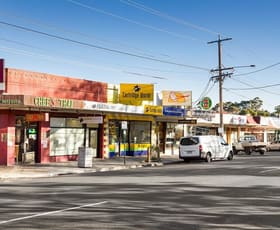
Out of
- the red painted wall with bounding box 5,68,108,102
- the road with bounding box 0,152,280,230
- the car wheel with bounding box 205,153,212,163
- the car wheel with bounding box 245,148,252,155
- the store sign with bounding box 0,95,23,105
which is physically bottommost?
the road with bounding box 0,152,280,230

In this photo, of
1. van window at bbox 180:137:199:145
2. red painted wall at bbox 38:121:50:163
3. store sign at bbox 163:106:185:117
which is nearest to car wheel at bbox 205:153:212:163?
van window at bbox 180:137:199:145

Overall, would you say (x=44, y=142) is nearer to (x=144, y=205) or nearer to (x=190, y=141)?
(x=190, y=141)

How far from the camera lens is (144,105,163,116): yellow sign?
107 ft

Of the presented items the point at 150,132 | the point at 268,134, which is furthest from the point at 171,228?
the point at 268,134

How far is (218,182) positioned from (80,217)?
8.29 meters

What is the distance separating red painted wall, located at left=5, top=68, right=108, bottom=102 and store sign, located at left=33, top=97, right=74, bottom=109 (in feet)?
7.83

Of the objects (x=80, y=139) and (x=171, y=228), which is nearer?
(x=171, y=228)

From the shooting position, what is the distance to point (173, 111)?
3591 cm

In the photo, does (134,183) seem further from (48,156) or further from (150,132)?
(150,132)

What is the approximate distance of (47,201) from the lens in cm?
1182

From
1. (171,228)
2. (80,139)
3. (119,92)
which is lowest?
(171,228)

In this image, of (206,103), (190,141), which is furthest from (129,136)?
(206,103)

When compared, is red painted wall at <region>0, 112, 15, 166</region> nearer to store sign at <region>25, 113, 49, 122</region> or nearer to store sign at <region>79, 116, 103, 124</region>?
store sign at <region>25, 113, 49, 122</region>

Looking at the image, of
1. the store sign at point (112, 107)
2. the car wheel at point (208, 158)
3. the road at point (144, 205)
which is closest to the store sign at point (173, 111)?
the store sign at point (112, 107)
